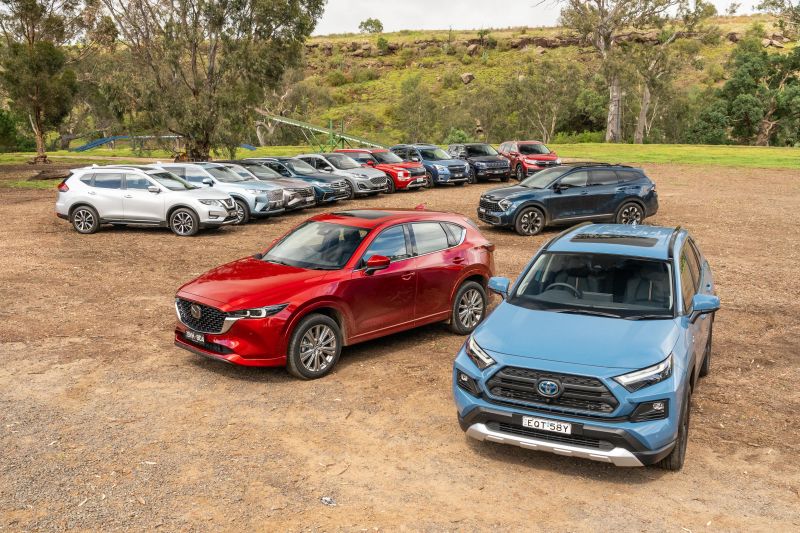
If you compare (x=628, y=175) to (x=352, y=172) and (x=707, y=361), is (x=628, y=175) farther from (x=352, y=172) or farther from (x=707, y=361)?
(x=707, y=361)

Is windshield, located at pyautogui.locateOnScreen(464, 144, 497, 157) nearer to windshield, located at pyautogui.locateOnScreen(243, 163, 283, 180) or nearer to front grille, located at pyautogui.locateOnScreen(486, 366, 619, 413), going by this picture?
windshield, located at pyautogui.locateOnScreen(243, 163, 283, 180)

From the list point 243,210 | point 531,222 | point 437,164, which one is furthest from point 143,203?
point 437,164

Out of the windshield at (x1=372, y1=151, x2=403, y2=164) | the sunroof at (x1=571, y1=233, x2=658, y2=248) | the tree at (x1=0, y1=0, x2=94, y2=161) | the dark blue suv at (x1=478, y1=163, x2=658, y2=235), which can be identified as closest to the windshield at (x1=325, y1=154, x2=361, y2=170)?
the windshield at (x1=372, y1=151, x2=403, y2=164)

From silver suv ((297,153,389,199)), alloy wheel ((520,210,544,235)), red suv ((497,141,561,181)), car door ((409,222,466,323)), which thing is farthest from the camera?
red suv ((497,141,561,181))

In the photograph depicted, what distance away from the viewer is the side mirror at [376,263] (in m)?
8.12

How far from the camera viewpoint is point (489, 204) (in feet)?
58.6

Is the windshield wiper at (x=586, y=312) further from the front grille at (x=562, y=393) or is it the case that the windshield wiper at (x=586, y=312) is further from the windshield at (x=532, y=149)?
the windshield at (x=532, y=149)

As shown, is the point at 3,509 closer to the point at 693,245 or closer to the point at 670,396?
the point at 670,396

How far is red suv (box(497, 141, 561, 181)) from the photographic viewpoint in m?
29.6

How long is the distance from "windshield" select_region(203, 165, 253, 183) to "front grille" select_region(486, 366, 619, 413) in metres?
16.3

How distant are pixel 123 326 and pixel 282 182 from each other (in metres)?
12.0

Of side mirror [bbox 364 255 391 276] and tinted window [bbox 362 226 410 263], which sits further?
tinted window [bbox 362 226 410 263]

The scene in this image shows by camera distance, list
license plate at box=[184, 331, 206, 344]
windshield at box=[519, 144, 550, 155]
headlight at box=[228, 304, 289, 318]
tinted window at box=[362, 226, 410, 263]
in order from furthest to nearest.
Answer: windshield at box=[519, 144, 550, 155]
tinted window at box=[362, 226, 410, 263]
license plate at box=[184, 331, 206, 344]
headlight at box=[228, 304, 289, 318]

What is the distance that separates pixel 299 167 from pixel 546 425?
1977 cm
